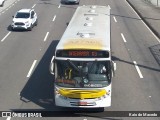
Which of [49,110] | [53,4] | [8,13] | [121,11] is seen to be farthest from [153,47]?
[53,4]

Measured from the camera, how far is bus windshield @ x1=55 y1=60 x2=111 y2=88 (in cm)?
1809

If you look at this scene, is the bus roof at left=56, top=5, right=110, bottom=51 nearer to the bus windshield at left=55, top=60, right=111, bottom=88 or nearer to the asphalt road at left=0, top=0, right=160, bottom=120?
the bus windshield at left=55, top=60, right=111, bottom=88

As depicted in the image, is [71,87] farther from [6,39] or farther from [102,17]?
[6,39]

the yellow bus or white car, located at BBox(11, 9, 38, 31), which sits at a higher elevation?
the yellow bus

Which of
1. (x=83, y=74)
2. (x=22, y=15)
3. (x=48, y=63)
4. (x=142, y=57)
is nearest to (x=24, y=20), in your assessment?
(x=22, y=15)

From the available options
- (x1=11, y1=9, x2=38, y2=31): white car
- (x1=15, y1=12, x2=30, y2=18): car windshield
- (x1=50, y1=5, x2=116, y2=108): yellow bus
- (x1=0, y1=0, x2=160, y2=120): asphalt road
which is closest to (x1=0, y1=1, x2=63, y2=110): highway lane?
(x1=0, y1=0, x2=160, y2=120): asphalt road

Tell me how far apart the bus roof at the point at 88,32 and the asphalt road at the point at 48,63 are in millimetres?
3243

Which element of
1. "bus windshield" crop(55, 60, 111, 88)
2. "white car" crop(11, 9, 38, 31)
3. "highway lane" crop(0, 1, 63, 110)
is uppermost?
"bus windshield" crop(55, 60, 111, 88)

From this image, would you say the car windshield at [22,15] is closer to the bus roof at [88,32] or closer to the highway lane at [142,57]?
the highway lane at [142,57]

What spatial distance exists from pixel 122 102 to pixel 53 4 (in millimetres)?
34145

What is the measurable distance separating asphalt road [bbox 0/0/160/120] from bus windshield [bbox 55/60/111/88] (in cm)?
167

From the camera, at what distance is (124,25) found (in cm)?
4000

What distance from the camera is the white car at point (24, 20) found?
36.9 meters

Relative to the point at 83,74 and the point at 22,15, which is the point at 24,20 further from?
the point at 83,74
